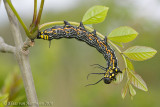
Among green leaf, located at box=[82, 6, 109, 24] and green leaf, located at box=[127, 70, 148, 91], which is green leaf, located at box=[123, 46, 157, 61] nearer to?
green leaf, located at box=[127, 70, 148, 91]

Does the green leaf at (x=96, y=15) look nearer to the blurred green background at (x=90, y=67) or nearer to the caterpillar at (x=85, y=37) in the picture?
the caterpillar at (x=85, y=37)

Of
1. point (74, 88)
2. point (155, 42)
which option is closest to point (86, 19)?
point (155, 42)

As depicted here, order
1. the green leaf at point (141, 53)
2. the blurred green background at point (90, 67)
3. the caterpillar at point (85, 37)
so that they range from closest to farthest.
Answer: the green leaf at point (141, 53)
the caterpillar at point (85, 37)
the blurred green background at point (90, 67)

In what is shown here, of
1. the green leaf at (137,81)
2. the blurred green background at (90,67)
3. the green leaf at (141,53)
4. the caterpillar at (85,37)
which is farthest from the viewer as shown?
the blurred green background at (90,67)

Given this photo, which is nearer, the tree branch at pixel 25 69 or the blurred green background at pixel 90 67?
the tree branch at pixel 25 69

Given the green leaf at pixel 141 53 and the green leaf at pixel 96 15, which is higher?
the green leaf at pixel 96 15

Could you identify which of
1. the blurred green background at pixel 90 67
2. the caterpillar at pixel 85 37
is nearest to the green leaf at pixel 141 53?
the caterpillar at pixel 85 37

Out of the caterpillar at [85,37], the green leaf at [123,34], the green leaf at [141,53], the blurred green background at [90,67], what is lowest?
the blurred green background at [90,67]
